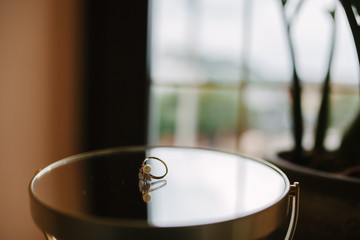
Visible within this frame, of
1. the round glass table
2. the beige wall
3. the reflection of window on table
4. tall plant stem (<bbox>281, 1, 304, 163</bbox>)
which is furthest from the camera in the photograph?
the reflection of window on table

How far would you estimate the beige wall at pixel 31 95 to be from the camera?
752 mm

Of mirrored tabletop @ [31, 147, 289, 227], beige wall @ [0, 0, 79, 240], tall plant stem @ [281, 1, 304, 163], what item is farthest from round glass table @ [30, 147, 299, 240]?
beige wall @ [0, 0, 79, 240]

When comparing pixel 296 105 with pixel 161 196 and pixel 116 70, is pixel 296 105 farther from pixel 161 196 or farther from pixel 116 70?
pixel 116 70

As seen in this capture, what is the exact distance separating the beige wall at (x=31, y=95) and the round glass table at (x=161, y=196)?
469 mm

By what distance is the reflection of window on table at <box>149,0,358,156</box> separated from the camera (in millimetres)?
857

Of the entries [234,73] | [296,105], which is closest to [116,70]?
[234,73]

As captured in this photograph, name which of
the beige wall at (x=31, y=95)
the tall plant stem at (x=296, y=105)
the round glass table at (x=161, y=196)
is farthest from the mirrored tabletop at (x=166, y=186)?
the beige wall at (x=31, y=95)

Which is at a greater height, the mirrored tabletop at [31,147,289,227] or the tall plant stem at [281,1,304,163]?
the tall plant stem at [281,1,304,163]

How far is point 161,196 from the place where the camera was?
300mm

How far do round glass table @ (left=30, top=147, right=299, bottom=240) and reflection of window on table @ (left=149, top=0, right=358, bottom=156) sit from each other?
54cm

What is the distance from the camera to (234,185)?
0.36 m

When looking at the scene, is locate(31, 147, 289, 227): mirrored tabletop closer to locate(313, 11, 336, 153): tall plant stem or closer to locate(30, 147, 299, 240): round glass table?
locate(30, 147, 299, 240): round glass table

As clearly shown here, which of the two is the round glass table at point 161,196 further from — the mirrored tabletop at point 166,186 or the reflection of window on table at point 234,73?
the reflection of window on table at point 234,73

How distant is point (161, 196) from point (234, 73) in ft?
2.22
